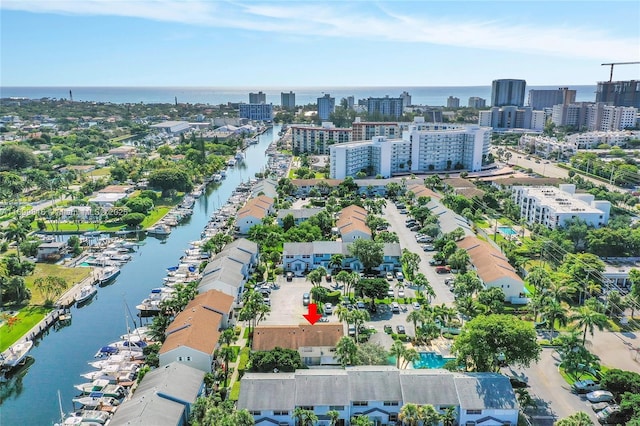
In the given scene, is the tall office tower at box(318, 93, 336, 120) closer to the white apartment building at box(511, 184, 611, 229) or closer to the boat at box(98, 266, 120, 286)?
the white apartment building at box(511, 184, 611, 229)

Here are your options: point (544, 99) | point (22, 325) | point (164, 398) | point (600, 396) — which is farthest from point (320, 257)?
point (544, 99)

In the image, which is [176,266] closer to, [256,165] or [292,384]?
[292,384]

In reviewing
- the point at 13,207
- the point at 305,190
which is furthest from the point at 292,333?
the point at 13,207

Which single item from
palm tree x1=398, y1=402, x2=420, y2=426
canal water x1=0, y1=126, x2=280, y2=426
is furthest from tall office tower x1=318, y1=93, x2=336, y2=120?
palm tree x1=398, y1=402, x2=420, y2=426

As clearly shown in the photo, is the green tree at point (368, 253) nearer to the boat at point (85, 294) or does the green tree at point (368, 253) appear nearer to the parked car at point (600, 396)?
the parked car at point (600, 396)

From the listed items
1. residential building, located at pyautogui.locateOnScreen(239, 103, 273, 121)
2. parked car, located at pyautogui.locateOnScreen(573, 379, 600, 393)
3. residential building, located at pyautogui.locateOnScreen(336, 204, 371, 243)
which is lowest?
parked car, located at pyautogui.locateOnScreen(573, 379, 600, 393)
